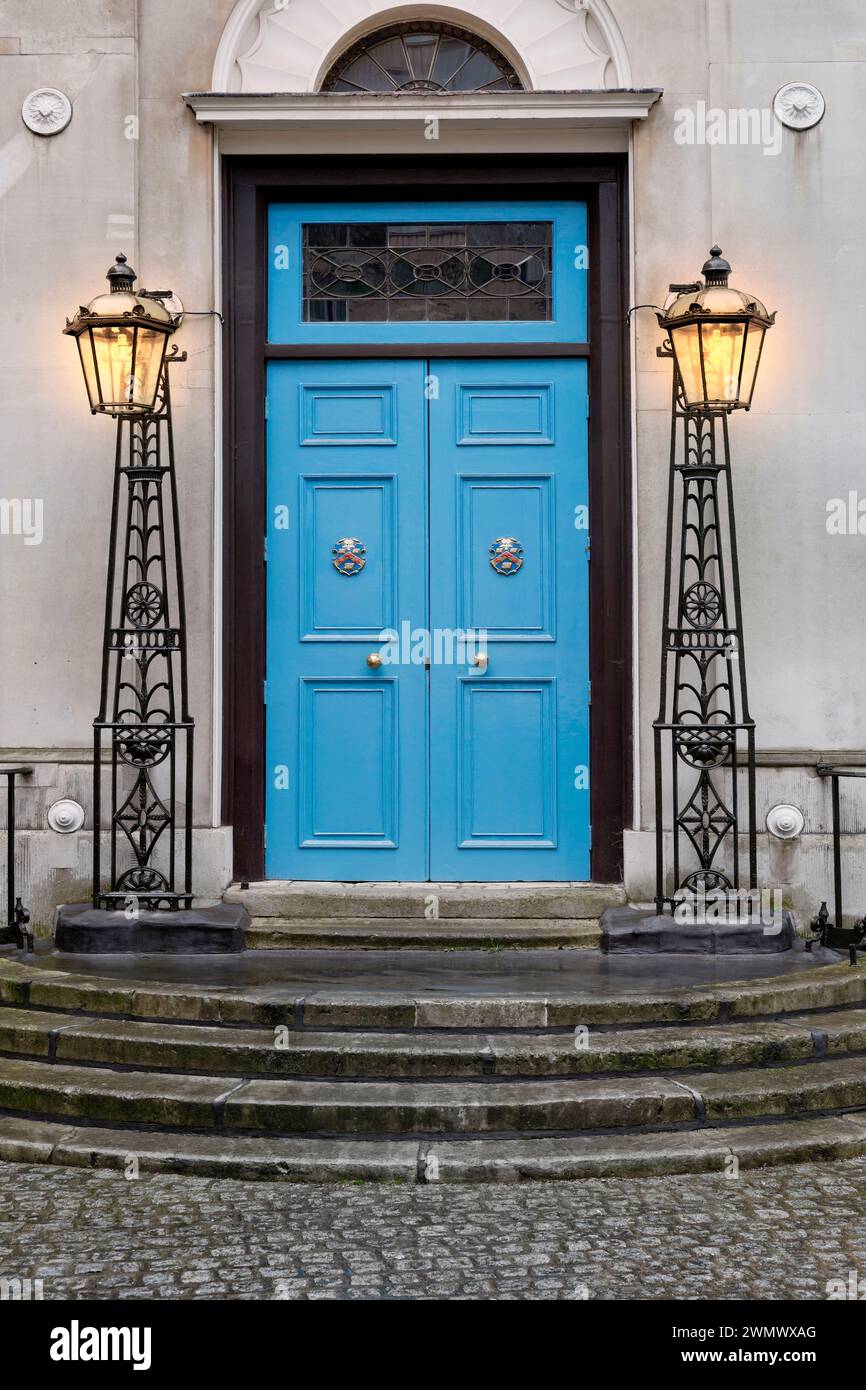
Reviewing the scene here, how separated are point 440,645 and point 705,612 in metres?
1.49

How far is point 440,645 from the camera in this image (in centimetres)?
752

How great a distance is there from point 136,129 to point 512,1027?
202 inches

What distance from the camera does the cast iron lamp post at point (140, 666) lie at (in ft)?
21.9

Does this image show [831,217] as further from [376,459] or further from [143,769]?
[143,769]

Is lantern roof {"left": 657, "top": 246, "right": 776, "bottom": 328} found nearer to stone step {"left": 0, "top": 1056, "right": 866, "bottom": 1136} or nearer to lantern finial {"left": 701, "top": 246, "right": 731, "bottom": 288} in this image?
lantern finial {"left": 701, "top": 246, "right": 731, "bottom": 288}

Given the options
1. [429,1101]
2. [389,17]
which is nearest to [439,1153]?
[429,1101]

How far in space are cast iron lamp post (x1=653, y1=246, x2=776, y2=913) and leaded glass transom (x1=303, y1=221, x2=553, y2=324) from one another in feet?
3.23

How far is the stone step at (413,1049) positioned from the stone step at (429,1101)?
0.22ft

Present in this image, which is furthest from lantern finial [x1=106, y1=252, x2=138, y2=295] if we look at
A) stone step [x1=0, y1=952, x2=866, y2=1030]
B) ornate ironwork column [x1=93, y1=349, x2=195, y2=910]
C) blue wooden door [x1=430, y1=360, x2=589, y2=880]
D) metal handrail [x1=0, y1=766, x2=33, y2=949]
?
stone step [x1=0, y1=952, x2=866, y2=1030]

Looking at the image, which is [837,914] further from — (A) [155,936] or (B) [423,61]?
(B) [423,61]

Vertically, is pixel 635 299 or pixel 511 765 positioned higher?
pixel 635 299
